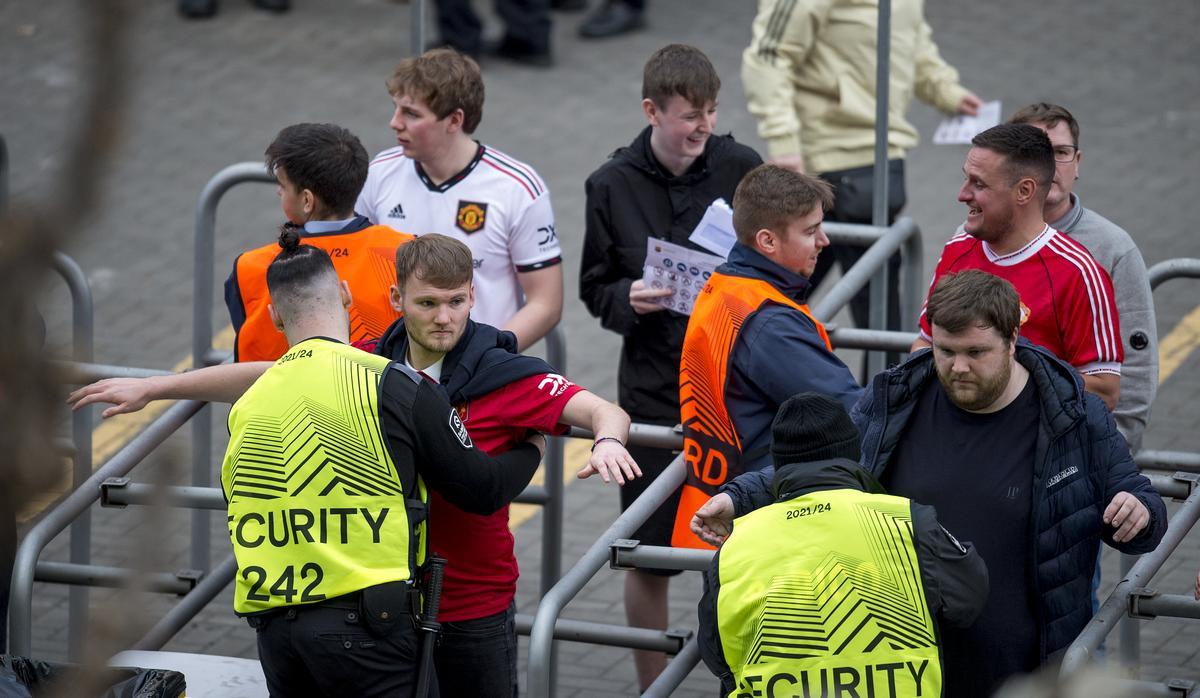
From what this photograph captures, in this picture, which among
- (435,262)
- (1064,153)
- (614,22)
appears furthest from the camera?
(614,22)

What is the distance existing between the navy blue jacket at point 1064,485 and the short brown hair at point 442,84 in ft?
6.31

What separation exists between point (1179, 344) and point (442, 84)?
17.0ft

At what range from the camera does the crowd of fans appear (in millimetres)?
3350

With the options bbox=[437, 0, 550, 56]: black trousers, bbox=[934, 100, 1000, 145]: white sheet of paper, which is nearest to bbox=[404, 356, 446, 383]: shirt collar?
bbox=[934, 100, 1000, 145]: white sheet of paper

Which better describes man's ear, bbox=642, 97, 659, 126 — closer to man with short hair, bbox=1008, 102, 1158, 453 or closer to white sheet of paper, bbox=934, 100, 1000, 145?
man with short hair, bbox=1008, 102, 1158, 453

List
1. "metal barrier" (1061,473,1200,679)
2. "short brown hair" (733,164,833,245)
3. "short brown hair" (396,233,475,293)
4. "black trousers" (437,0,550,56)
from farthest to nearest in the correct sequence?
"black trousers" (437,0,550,56) < "short brown hair" (733,164,833,245) < "short brown hair" (396,233,475,293) < "metal barrier" (1061,473,1200,679)

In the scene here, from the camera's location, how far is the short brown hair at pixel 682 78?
17.1 ft

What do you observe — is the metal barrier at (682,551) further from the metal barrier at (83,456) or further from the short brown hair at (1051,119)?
the metal barrier at (83,456)

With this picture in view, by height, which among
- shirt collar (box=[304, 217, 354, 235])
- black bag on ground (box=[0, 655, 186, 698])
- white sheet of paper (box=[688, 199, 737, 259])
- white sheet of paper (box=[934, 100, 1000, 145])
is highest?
white sheet of paper (box=[934, 100, 1000, 145])

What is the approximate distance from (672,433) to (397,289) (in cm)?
89

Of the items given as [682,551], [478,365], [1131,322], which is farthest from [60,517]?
[1131,322]

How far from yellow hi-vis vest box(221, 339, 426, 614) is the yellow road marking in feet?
18.8

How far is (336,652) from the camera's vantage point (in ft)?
12.1

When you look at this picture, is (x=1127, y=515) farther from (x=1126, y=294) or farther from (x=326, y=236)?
(x=326, y=236)
